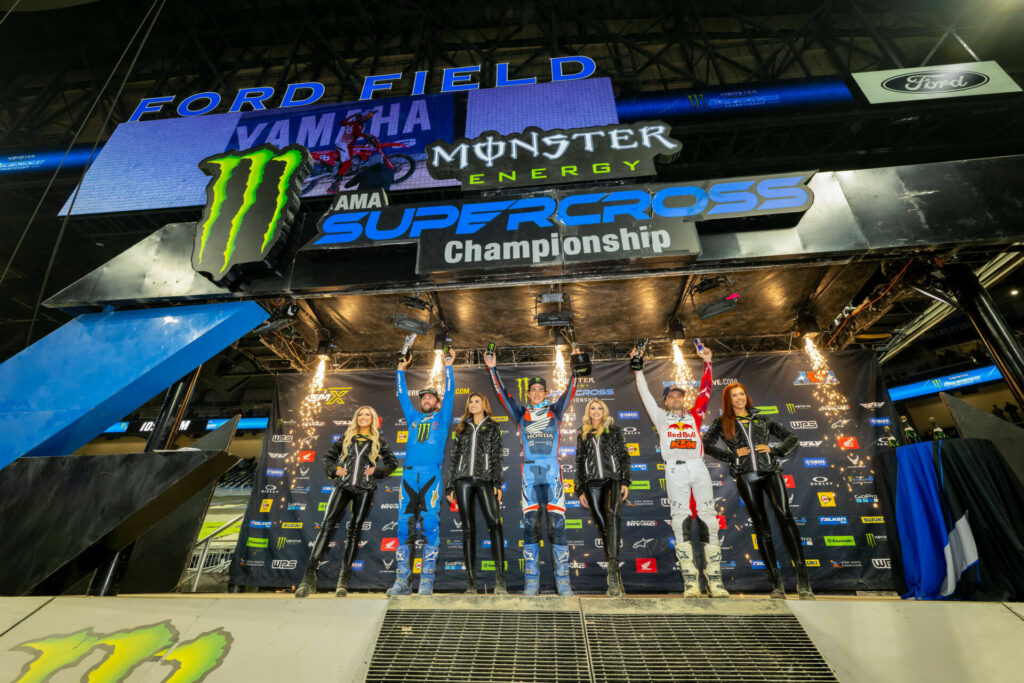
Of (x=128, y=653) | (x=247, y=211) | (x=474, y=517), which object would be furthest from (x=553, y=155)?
(x=128, y=653)

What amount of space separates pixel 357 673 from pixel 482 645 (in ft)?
2.46

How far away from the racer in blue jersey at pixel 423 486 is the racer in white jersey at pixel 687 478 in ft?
8.36

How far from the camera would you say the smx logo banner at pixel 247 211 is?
4.61 metres

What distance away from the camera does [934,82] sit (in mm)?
7301

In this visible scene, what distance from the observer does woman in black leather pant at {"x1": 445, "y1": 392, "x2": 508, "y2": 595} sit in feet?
13.5

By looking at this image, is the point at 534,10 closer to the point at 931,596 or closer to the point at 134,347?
the point at 134,347

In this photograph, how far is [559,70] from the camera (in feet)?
31.3

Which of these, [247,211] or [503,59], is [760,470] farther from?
[503,59]

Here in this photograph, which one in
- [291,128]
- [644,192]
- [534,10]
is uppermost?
[534,10]

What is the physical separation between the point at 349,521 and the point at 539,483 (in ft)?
7.24

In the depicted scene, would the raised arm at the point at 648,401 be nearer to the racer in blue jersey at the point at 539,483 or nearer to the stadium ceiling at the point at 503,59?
the racer in blue jersey at the point at 539,483

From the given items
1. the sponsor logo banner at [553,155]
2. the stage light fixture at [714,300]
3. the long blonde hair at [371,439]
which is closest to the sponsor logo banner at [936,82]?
the stage light fixture at [714,300]

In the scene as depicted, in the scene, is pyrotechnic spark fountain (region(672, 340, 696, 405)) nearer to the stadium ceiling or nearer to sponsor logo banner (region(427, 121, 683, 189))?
the stadium ceiling

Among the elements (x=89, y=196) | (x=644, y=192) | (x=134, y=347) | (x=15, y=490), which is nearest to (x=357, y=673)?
(x=15, y=490)
